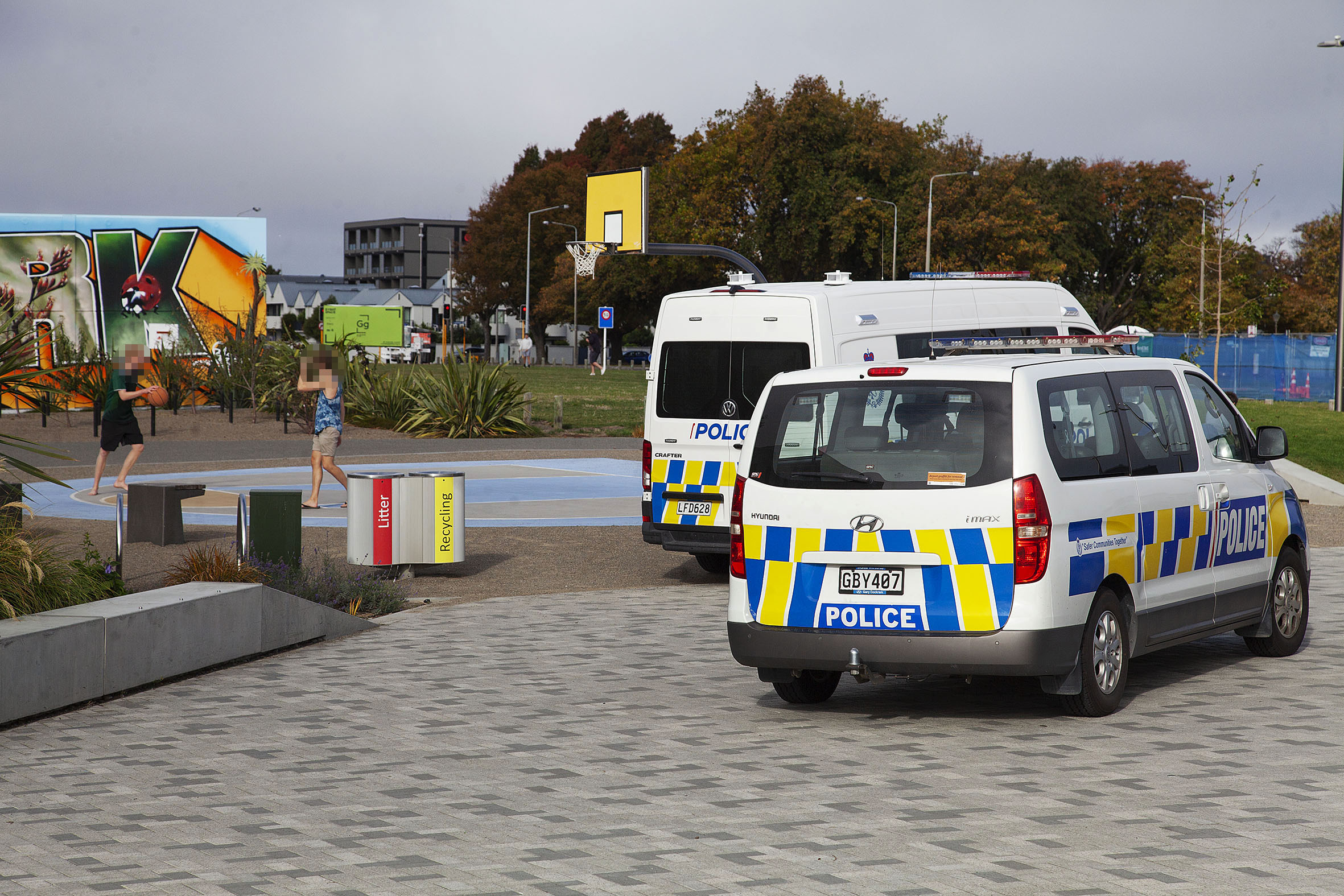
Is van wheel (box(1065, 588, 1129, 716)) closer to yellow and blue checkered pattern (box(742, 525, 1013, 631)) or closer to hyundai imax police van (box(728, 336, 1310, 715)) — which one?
hyundai imax police van (box(728, 336, 1310, 715))

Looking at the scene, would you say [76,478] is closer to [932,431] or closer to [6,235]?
[6,235]

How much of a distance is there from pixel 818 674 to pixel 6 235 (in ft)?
106

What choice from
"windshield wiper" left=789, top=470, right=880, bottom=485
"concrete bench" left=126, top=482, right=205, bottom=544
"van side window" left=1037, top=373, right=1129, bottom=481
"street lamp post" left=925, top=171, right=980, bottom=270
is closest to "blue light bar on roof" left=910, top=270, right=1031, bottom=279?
"van side window" left=1037, top=373, right=1129, bottom=481

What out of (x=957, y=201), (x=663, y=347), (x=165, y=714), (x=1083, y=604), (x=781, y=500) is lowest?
(x=165, y=714)

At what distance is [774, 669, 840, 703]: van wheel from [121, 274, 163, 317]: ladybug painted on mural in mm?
31518

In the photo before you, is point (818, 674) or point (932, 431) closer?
point (932, 431)

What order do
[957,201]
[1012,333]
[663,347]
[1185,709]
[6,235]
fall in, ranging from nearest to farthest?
[1185,709] → [663,347] → [1012,333] → [6,235] → [957,201]

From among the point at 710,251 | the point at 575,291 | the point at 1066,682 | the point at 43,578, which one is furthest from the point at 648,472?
the point at 575,291

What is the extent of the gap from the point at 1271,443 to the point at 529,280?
8571 centimetres

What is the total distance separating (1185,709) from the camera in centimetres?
766

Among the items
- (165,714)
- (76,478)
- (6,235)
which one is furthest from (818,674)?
(6,235)

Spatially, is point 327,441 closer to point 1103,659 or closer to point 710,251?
point 710,251

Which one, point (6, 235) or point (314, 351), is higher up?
point (6, 235)

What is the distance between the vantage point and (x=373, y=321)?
88.8 meters
